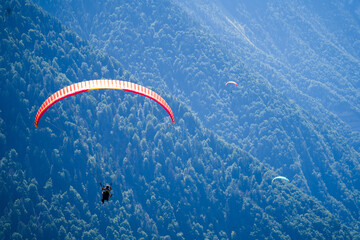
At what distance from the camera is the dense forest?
94.8 m

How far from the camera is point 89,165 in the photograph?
105062 mm

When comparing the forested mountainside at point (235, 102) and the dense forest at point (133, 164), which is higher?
the forested mountainside at point (235, 102)

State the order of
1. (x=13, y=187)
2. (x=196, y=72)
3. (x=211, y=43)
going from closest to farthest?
(x=13, y=187), (x=196, y=72), (x=211, y=43)

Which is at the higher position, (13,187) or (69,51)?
(69,51)

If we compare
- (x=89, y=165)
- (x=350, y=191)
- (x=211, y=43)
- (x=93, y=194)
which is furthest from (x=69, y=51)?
(x=350, y=191)

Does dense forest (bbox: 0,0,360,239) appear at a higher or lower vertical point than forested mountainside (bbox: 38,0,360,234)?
lower

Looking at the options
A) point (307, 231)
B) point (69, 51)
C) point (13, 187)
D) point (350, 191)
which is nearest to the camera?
point (13, 187)

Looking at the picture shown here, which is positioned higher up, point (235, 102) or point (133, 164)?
point (235, 102)

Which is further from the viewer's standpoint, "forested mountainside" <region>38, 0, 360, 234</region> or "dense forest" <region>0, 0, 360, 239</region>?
"forested mountainside" <region>38, 0, 360, 234</region>

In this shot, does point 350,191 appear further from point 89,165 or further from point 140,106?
point 89,165

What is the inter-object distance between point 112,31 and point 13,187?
12691 centimetres

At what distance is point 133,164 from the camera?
116125 mm

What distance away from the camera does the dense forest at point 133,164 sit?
9475cm

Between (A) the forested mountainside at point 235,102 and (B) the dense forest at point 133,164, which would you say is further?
(A) the forested mountainside at point 235,102
